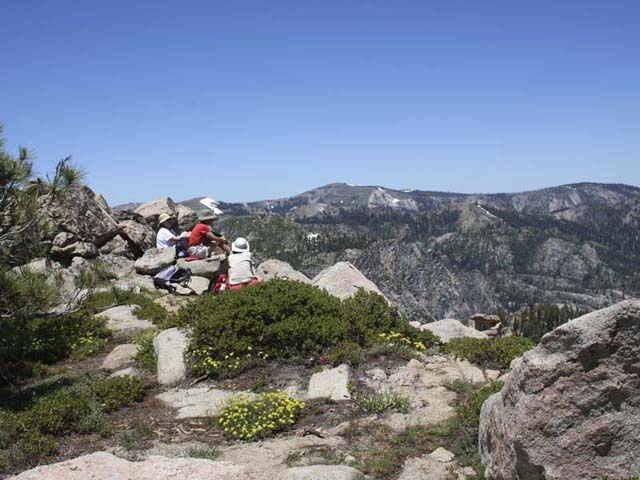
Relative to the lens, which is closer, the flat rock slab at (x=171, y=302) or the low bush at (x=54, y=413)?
the low bush at (x=54, y=413)

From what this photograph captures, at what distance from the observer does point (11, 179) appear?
34.6ft

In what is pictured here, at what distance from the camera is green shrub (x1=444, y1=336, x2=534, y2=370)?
12338 mm

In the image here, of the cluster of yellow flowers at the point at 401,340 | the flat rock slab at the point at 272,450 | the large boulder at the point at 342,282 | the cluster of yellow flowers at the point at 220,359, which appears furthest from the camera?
the large boulder at the point at 342,282

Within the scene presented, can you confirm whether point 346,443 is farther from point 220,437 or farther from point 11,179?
point 11,179

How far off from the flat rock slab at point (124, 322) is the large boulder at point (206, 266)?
12.6ft

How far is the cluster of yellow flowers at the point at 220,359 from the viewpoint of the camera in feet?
41.4

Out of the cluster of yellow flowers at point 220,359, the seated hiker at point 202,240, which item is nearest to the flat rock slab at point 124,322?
the seated hiker at point 202,240

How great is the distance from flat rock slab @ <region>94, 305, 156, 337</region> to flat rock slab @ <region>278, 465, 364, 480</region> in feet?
38.7

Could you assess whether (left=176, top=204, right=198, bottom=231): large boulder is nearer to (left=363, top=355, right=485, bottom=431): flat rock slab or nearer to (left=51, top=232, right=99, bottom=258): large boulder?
(left=51, top=232, right=99, bottom=258): large boulder

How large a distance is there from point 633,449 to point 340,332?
26.5 feet

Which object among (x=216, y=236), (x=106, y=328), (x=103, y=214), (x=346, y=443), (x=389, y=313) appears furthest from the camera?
(x=103, y=214)

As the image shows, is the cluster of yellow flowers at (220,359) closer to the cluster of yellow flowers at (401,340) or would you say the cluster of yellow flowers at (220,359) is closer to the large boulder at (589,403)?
the cluster of yellow flowers at (401,340)

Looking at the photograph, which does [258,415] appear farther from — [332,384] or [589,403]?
[589,403]

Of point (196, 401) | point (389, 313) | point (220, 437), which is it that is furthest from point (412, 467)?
point (389, 313)
